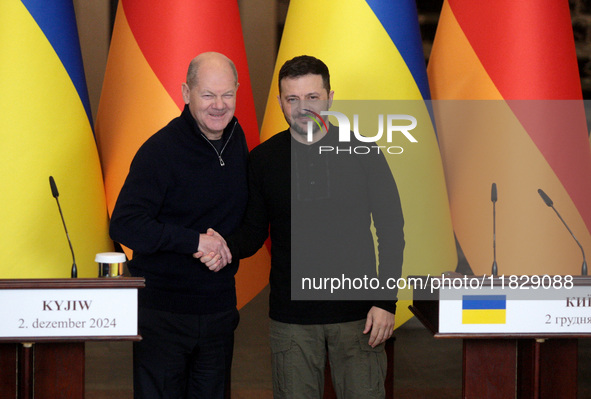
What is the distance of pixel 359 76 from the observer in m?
1.98

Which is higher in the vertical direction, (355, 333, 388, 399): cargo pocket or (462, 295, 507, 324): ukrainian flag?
(462, 295, 507, 324): ukrainian flag

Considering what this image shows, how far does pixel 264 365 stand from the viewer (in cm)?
335

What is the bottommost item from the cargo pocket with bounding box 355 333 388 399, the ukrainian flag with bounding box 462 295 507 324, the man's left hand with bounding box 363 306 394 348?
the cargo pocket with bounding box 355 333 388 399

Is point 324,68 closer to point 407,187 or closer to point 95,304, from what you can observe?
point 407,187

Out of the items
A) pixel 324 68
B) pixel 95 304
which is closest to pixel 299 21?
pixel 324 68

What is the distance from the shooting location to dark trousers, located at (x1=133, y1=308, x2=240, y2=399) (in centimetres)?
162

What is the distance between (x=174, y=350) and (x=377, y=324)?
0.49 m

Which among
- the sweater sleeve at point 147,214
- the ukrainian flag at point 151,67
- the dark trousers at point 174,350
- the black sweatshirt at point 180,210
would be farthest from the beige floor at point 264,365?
the sweater sleeve at point 147,214

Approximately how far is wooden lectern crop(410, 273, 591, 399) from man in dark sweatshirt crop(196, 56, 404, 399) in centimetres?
14

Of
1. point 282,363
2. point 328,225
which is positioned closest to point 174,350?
point 282,363

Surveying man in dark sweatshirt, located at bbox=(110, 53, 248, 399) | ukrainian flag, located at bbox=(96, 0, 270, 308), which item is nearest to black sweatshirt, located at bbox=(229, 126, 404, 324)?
man in dark sweatshirt, located at bbox=(110, 53, 248, 399)

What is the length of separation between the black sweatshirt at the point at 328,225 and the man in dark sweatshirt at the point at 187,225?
0.33 feet

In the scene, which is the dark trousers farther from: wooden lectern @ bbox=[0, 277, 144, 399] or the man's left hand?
the man's left hand

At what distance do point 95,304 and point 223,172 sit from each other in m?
0.44
